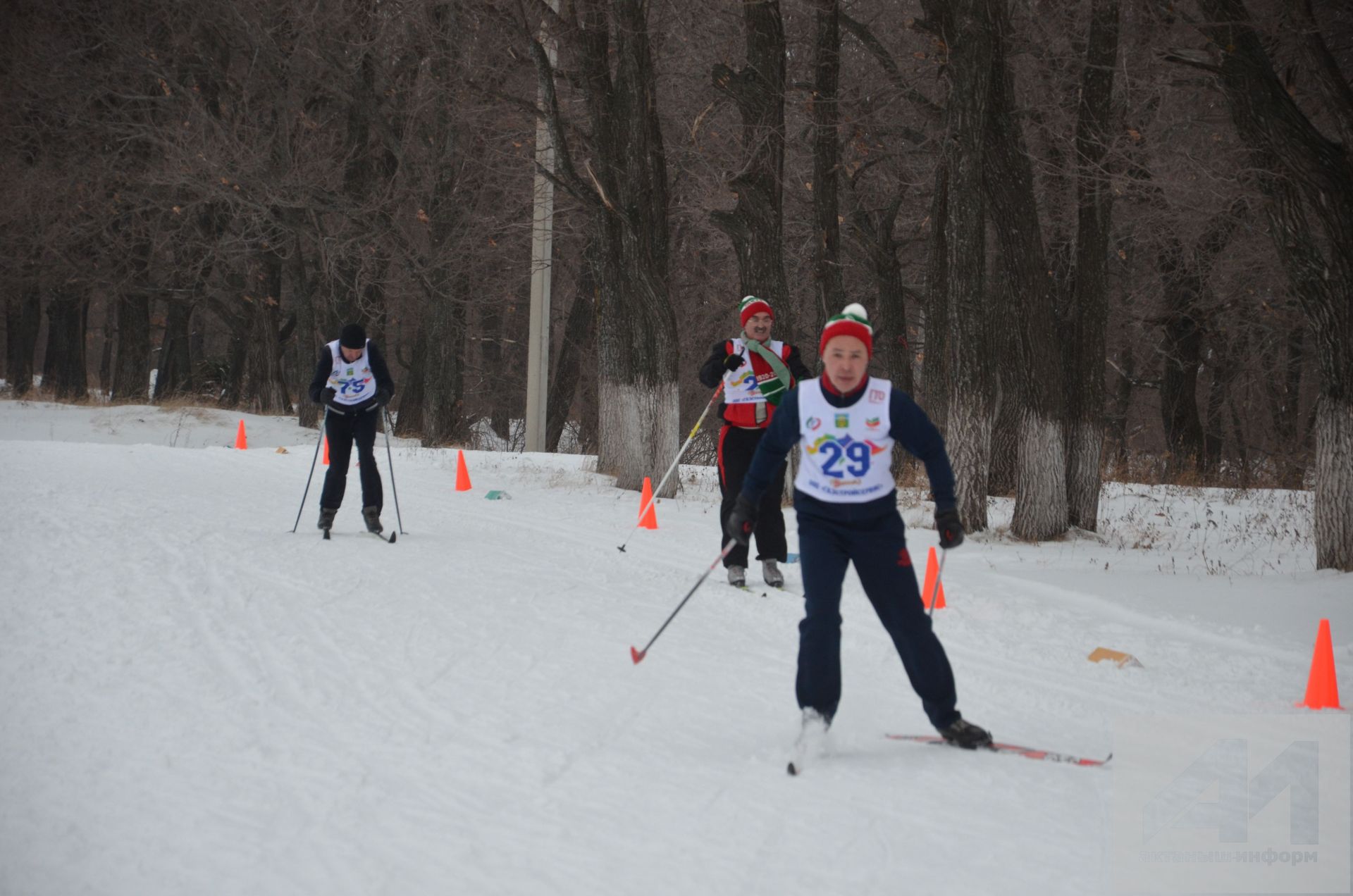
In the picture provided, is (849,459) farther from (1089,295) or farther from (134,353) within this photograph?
(134,353)

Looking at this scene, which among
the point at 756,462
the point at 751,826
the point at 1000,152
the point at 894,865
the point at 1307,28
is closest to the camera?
the point at 894,865

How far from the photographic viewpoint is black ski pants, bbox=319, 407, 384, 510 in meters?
11.2

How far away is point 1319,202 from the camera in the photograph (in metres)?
9.65

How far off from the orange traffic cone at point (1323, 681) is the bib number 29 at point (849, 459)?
112 inches

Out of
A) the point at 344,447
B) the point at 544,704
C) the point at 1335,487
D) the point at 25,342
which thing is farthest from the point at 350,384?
the point at 25,342

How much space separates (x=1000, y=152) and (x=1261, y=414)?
63.4ft

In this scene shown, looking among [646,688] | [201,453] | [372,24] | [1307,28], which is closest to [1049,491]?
[1307,28]

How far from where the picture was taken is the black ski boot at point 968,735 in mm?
5410

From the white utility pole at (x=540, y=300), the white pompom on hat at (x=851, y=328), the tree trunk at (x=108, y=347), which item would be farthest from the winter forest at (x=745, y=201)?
the tree trunk at (x=108, y=347)

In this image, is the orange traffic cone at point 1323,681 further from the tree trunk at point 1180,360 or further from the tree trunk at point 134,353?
the tree trunk at point 134,353

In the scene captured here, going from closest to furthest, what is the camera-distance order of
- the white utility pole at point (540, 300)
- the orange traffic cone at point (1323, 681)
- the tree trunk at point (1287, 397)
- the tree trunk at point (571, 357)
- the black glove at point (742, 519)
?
the black glove at point (742, 519) < the orange traffic cone at point (1323, 681) < the tree trunk at point (1287, 397) < the white utility pole at point (540, 300) < the tree trunk at point (571, 357)

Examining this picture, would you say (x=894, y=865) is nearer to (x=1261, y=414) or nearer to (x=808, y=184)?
(x=808, y=184)

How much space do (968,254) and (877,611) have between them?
8124mm

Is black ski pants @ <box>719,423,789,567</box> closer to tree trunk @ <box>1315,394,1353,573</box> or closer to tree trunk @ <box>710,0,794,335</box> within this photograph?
tree trunk @ <box>1315,394,1353,573</box>
